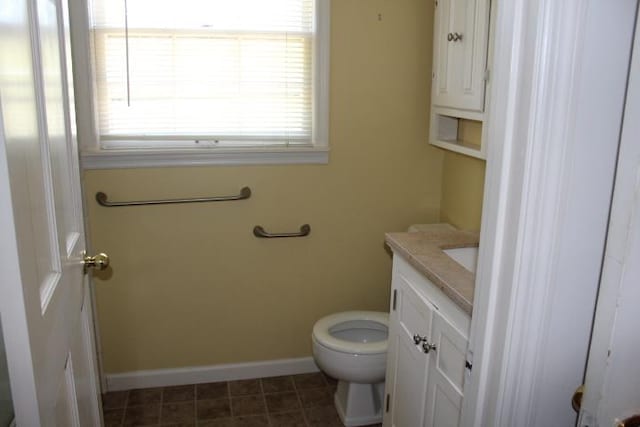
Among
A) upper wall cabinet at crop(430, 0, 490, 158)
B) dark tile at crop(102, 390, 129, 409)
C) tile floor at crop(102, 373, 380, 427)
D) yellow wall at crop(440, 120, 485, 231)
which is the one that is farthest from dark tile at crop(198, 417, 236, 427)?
upper wall cabinet at crop(430, 0, 490, 158)

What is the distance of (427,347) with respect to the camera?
5.24 feet

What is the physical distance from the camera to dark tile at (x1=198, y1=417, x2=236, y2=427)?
7.84 feet

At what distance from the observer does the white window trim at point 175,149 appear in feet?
7.44

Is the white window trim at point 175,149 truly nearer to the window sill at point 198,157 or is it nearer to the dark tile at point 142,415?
the window sill at point 198,157

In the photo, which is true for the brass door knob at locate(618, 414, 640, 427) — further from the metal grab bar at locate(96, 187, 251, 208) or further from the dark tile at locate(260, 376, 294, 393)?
the dark tile at locate(260, 376, 294, 393)

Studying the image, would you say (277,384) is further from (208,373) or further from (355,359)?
(355,359)

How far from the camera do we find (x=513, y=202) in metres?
0.95

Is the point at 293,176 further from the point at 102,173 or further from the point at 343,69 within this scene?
the point at 102,173

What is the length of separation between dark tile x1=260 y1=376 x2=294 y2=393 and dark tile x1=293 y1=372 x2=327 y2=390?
3 cm

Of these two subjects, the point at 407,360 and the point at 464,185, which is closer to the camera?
the point at 407,360

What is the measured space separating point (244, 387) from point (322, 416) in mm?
435

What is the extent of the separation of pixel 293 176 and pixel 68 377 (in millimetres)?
1568

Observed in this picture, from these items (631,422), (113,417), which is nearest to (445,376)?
(631,422)

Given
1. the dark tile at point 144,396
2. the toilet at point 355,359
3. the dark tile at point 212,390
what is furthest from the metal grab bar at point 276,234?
the dark tile at point 144,396
